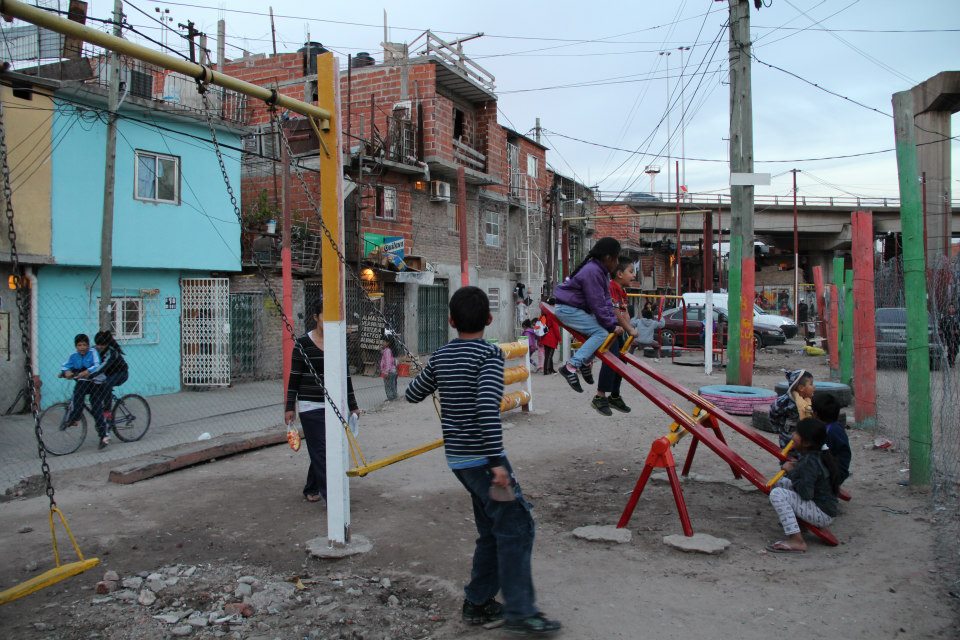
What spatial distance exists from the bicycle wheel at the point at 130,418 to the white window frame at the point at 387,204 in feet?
37.9

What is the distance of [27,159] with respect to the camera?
12711mm

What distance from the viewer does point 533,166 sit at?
3053 centimetres

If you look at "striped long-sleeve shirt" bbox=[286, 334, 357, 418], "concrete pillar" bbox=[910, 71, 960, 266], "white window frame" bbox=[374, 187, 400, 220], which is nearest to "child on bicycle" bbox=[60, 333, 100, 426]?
"striped long-sleeve shirt" bbox=[286, 334, 357, 418]

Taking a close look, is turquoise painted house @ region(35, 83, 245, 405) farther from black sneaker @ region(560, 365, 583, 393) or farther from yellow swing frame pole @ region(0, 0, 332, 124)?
black sneaker @ region(560, 365, 583, 393)

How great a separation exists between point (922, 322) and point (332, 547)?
18.8 ft

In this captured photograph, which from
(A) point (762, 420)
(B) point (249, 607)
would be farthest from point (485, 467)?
(A) point (762, 420)

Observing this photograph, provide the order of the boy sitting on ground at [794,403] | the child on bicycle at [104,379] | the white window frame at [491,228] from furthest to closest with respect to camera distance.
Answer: the white window frame at [491,228] → the child on bicycle at [104,379] → the boy sitting on ground at [794,403]

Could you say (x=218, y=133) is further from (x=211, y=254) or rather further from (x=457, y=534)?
(x=457, y=534)

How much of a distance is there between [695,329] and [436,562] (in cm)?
2043

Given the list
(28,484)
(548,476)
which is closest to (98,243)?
(28,484)

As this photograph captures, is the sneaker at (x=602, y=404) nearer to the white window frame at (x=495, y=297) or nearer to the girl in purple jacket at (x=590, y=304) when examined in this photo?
the girl in purple jacket at (x=590, y=304)

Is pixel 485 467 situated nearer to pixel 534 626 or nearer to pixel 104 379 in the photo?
pixel 534 626

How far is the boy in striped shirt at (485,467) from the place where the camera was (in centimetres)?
354

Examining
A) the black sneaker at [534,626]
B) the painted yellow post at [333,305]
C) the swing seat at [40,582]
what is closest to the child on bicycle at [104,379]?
the painted yellow post at [333,305]
